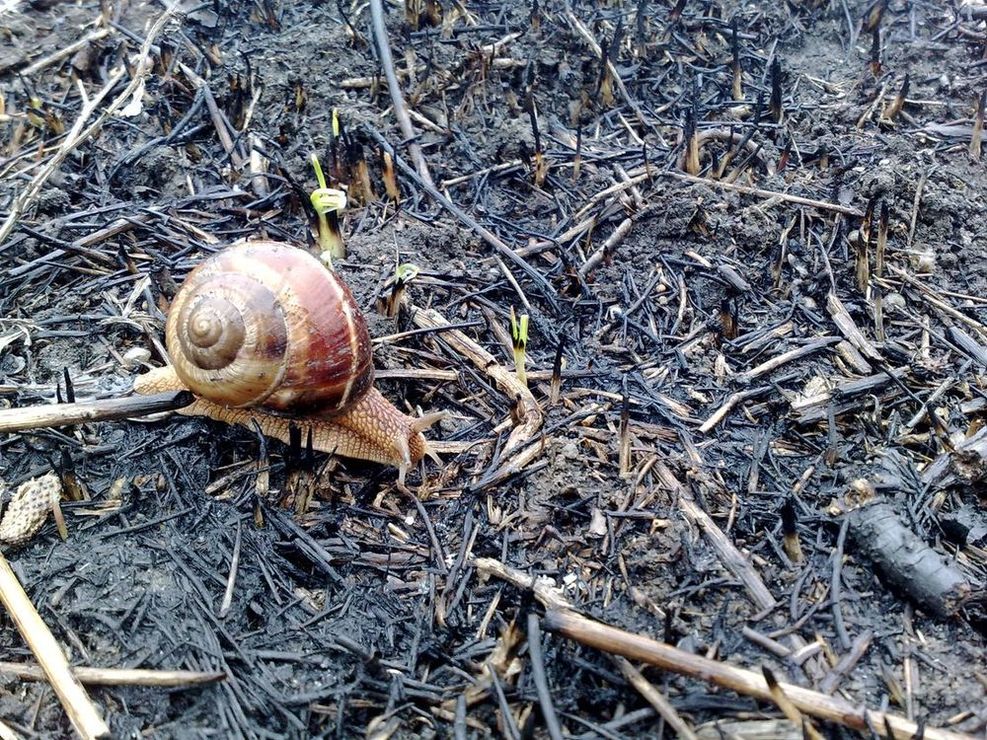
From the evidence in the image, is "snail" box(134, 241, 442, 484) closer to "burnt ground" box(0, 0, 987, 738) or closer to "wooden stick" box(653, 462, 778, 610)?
"burnt ground" box(0, 0, 987, 738)

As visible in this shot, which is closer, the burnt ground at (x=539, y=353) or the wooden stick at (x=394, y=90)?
the burnt ground at (x=539, y=353)

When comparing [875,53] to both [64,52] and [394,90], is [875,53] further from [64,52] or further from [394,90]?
[64,52]

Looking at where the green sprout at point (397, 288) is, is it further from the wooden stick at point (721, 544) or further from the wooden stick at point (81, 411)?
the wooden stick at point (721, 544)

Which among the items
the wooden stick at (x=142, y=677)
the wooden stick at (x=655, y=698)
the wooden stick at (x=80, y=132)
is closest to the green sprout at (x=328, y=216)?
the wooden stick at (x=80, y=132)

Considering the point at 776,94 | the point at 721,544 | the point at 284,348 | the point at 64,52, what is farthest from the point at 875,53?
the point at 64,52

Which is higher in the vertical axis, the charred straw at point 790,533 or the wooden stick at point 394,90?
the wooden stick at point 394,90

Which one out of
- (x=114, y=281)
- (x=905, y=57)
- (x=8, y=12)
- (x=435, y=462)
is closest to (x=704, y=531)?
(x=435, y=462)

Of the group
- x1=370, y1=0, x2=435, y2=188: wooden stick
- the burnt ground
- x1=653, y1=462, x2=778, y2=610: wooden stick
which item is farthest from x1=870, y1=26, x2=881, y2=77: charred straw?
x1=653, y1=462, x2=778, y2=610: wooden stick
